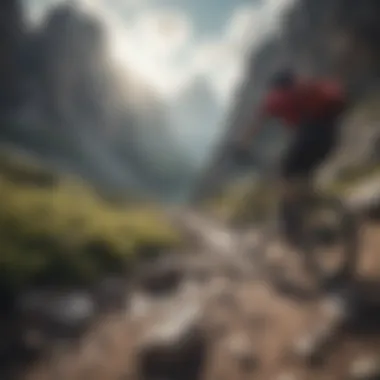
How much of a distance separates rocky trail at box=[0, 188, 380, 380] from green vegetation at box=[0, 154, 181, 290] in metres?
0.11

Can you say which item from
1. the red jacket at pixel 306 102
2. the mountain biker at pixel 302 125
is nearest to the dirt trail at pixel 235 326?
the mountain biker at pixel 302 125

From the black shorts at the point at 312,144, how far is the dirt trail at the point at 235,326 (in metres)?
0.43

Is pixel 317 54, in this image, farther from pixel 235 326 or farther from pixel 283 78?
pixel 235 326

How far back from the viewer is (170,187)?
321 cm

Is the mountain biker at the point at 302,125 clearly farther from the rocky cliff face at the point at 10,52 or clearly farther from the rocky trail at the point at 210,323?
the rocky cliff face at the point at 10,52

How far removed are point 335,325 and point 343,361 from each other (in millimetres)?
196

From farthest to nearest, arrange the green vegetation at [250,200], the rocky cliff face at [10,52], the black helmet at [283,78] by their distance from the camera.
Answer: the rocky cliff face at [10,52], the black helmet at [283,78], the green vegetation at [250,200]

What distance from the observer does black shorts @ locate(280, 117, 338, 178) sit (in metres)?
2.98

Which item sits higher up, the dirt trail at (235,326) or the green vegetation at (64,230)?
the green vegetation at (64,230)

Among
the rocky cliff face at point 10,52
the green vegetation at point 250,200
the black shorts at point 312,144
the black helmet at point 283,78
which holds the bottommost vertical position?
the green vegetation at point 250,200

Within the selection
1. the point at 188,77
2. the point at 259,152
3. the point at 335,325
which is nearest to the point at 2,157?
the point at 188,77

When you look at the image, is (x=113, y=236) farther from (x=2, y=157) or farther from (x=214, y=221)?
(x=2, y=157)

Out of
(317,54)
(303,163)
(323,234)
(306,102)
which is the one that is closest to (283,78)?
(306,102)

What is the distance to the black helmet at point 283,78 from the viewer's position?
309 centimetres
